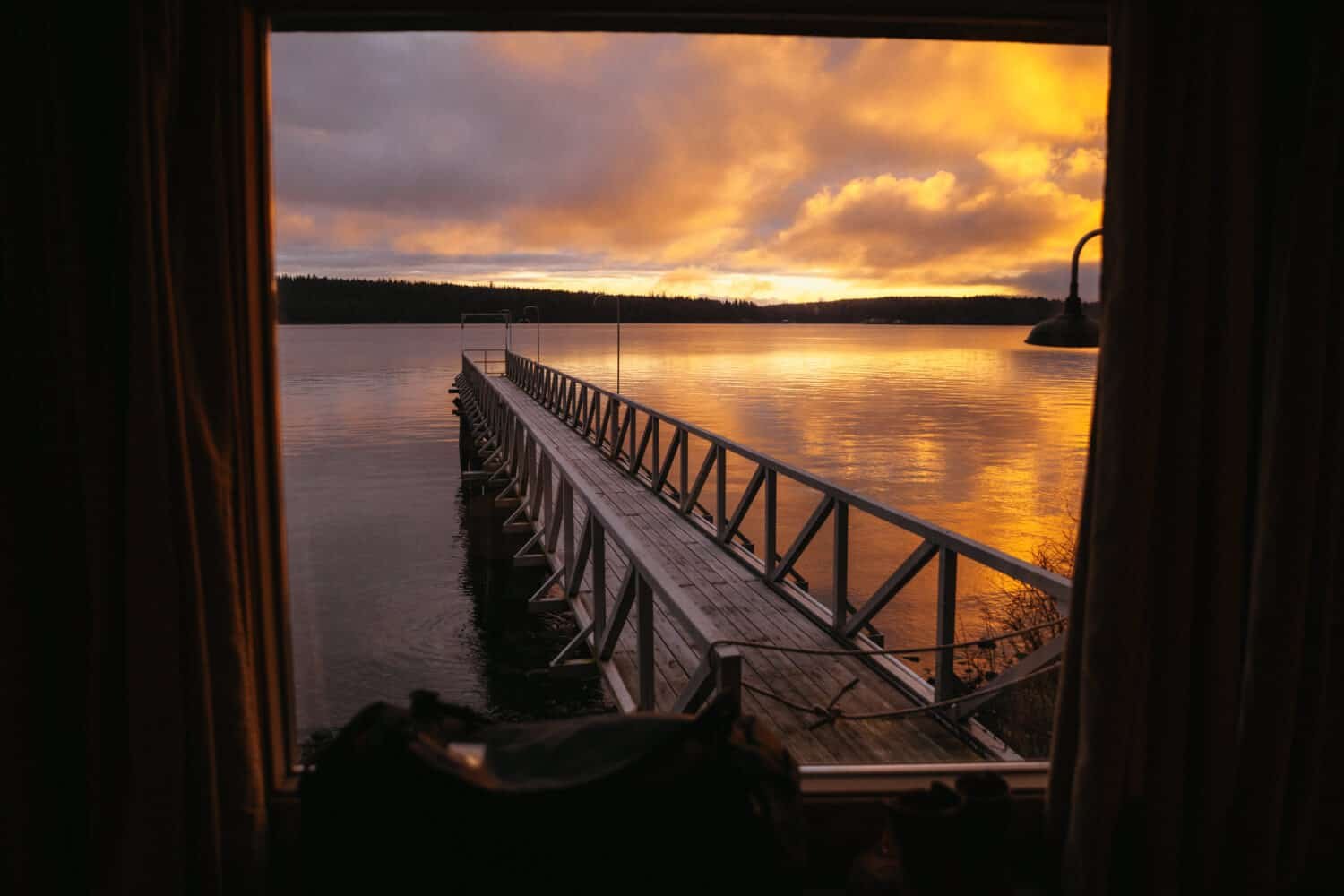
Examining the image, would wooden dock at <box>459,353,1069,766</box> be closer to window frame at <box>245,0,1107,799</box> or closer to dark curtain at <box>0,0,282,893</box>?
window frame at <box>245,0,1107,799</box>

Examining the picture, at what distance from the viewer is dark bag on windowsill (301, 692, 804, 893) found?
4.79 feet

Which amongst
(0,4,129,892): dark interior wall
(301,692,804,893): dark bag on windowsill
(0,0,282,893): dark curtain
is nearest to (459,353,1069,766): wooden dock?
(301,692,804,893): dark bag on windowsill

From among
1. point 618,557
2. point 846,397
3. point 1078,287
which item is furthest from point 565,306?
point 1078,287

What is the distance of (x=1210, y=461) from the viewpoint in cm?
172

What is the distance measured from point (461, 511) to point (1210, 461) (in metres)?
22.8

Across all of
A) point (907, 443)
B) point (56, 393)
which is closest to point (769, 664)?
point (56, 393)

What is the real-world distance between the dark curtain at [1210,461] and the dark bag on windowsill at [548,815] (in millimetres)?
748

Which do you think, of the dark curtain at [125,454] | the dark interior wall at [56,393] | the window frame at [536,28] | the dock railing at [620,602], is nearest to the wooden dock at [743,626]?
the dock railing at [620,602]

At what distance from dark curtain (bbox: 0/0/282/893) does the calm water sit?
1.44 ft

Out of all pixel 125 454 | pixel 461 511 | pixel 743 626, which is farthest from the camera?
pixel 461 511

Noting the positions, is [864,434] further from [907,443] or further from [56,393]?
[56,393]

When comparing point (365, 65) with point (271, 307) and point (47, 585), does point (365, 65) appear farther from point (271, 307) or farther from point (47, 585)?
point (47, 585)

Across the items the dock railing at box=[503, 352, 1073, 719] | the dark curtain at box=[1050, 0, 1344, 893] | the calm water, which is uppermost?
the dark curtain at box=[1050, 0, 1344, 893]

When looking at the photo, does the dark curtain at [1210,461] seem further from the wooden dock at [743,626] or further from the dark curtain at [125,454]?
the dark curtain at [125,454]
